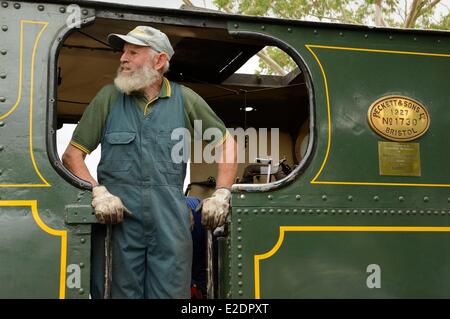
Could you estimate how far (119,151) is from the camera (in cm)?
332

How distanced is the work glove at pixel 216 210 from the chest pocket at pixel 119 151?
470 mm

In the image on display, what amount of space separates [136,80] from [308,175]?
1.09 metres

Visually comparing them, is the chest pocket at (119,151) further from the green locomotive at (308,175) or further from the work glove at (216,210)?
the work glove at (216,210)

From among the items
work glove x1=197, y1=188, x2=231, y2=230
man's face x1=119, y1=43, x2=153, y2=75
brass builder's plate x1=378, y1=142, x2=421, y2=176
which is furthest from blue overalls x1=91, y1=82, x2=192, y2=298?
brass builder's plate x1=378, y1=142, x2=421, y2=176

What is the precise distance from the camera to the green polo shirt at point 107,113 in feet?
11.0

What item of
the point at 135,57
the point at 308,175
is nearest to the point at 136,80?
the point at 135,57

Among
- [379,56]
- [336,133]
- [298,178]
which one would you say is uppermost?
[379,56]

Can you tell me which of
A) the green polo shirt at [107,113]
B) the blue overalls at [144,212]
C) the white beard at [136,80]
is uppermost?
the white beard at [136,80]

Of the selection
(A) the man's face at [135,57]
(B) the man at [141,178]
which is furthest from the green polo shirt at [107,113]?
(A) the man's face at [135,57]

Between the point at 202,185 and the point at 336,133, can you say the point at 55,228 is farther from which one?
the point at 202,185

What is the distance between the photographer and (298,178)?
3.48 m

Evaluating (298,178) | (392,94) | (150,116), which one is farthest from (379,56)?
(150,116)

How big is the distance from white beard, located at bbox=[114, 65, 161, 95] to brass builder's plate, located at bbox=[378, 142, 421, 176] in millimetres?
1374

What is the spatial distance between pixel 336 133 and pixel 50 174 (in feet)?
5.24
